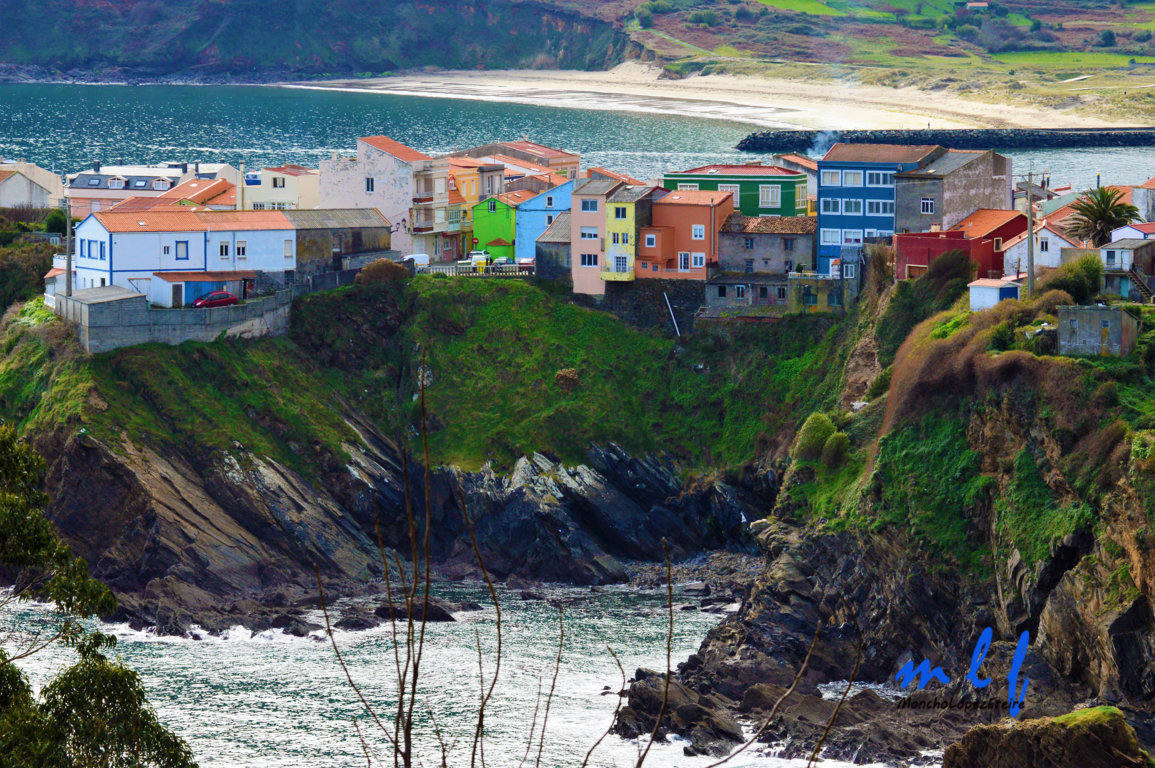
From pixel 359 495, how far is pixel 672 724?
79.0 ft

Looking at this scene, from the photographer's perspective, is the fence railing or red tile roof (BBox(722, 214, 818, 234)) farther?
the fence railing

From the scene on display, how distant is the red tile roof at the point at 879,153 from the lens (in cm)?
8594

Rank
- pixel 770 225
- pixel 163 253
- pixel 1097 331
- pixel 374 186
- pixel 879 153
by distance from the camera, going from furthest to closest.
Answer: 1. pixel 374 186
2. pixel 770 225
3. pixel 879 153
4. pixel 163 253
5. pixel 1097 331

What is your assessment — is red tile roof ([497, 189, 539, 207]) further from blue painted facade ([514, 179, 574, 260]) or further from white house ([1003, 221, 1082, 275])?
white house ([1003, 221, 1082, 275])

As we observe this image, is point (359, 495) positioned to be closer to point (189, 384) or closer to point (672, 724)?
point (189, 384)

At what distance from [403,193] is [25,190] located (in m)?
27.9

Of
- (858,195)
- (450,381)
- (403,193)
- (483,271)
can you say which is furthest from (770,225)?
(403,193)

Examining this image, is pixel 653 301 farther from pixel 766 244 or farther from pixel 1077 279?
pixel 1077 279

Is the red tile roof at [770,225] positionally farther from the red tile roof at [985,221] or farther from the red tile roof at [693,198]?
the red tile roof at [985,221]

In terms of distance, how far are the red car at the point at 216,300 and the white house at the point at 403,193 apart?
12962mm

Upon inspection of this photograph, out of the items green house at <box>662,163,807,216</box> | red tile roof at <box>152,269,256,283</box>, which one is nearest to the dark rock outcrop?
green house at <box>662,163,807,216</box>

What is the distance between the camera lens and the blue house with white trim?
85750mm

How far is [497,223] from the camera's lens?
318 feet

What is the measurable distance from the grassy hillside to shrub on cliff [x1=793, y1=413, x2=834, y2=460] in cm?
444
